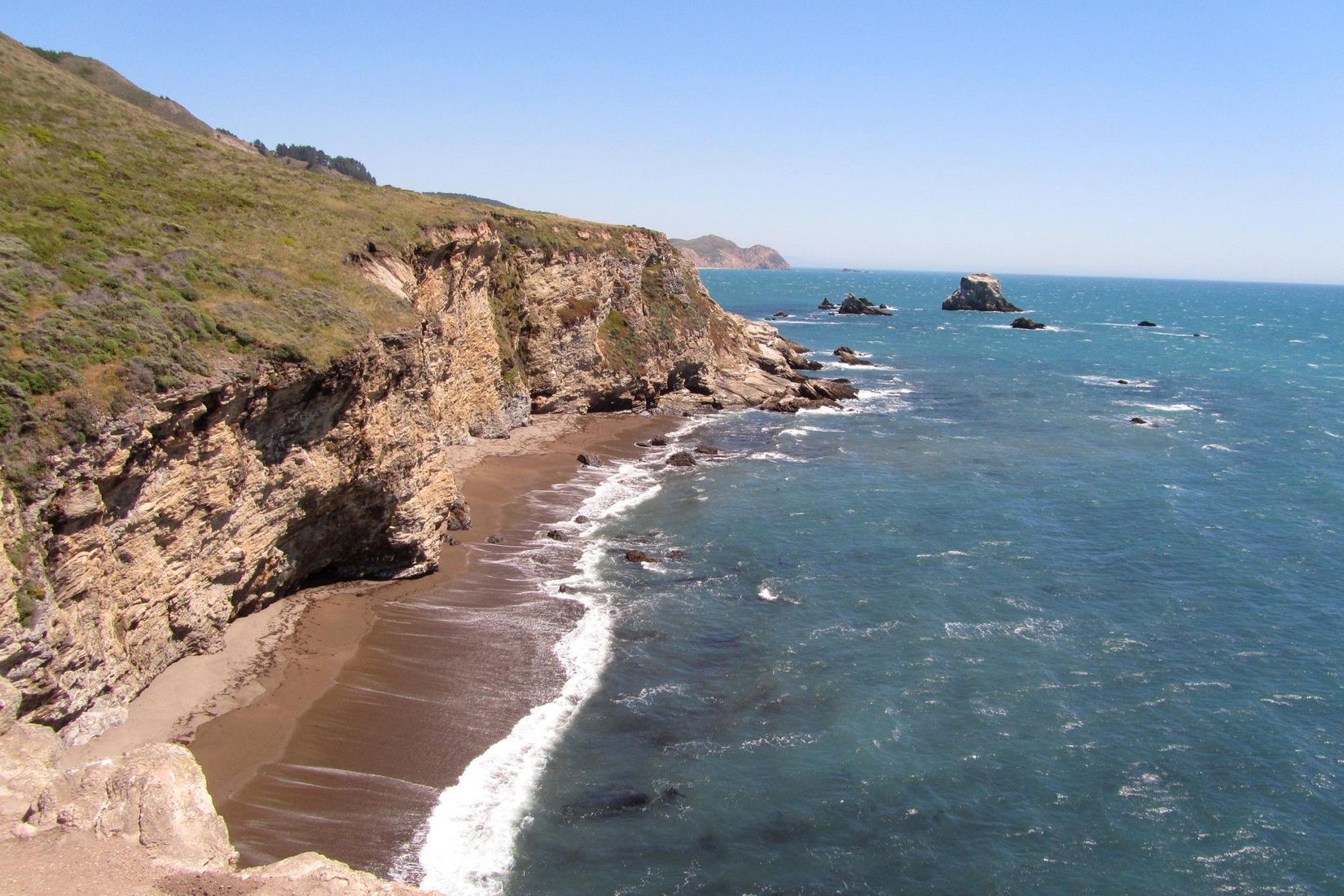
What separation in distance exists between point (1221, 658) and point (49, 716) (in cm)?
3022

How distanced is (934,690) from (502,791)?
12.2m

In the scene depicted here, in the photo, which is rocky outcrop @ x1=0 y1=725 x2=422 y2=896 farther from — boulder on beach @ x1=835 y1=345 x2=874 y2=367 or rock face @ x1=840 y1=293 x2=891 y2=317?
rock face @ x1=840 y1=293 x2=891 y2=317

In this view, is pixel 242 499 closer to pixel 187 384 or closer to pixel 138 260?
pixel 187 384

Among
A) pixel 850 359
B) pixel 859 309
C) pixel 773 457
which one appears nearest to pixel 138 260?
pixel 773 457

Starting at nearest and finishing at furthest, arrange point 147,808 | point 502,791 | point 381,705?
point 147,808 → point 502,791 → point 381,705

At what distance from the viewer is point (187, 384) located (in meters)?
19.4

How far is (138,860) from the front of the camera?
10.0 metres

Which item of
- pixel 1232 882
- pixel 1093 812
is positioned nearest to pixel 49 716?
pixel 1093 812

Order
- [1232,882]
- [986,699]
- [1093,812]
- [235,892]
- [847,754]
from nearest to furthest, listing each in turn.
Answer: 1. [235,892]
2. [1232,882]
3. [1093,812]
4. [847,754]
5. [986,699]

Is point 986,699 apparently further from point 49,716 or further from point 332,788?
point 49,716

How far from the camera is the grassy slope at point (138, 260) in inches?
702

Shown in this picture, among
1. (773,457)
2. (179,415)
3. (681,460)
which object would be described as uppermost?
Answer: (179,415)

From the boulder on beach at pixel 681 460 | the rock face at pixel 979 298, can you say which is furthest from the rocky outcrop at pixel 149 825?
the rock face at pixel 979 298

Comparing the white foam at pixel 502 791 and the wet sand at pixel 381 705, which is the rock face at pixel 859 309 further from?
the white foam at pixel 502 791
